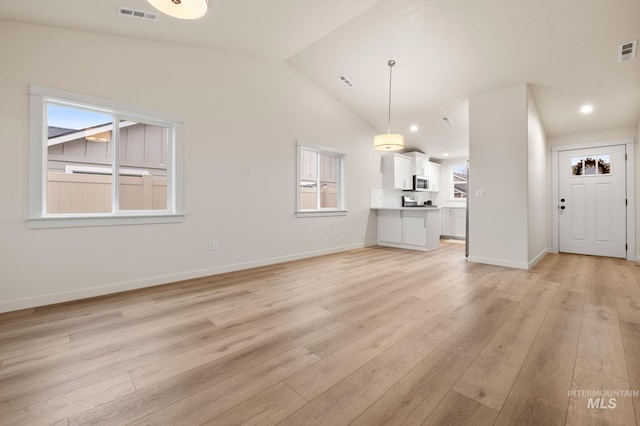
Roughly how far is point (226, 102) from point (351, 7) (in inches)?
80.8

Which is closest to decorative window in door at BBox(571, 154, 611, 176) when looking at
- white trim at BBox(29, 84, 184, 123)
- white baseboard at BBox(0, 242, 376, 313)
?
white baseboard at BBox(0, 242, 376, 313)

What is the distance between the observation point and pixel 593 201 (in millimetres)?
5223

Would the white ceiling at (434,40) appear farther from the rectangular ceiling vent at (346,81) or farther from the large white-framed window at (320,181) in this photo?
the large white-framed window at (320,181)

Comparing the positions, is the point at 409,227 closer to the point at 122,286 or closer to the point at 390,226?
the point at 390,226

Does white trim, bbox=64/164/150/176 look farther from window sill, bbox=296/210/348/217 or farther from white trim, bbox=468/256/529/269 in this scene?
white trim, bbox=468/256/529/269

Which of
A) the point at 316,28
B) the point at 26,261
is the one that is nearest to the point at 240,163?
the point at 316,28

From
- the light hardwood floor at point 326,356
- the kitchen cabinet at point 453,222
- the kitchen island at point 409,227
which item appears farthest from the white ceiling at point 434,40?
the kitchen cabinet at point 453,222

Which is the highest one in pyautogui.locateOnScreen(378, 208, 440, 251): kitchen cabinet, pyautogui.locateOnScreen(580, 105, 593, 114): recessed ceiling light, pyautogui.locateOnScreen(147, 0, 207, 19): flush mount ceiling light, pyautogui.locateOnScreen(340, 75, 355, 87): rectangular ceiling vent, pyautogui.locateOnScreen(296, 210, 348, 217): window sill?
pyautogui.locateOnScreen(340, 75, 355, 87): rectangular ceiling vent

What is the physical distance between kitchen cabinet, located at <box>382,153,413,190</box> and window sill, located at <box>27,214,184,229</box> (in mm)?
4708

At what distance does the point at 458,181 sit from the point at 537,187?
11.1ft

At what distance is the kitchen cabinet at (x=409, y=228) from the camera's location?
5645 mm

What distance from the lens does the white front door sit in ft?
16.4

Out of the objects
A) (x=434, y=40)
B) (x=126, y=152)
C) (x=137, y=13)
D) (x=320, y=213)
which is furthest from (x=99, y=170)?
(x=434, y=40)

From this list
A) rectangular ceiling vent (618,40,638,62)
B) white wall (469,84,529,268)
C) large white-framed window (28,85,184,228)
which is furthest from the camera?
white wall (469,84,529,268)
